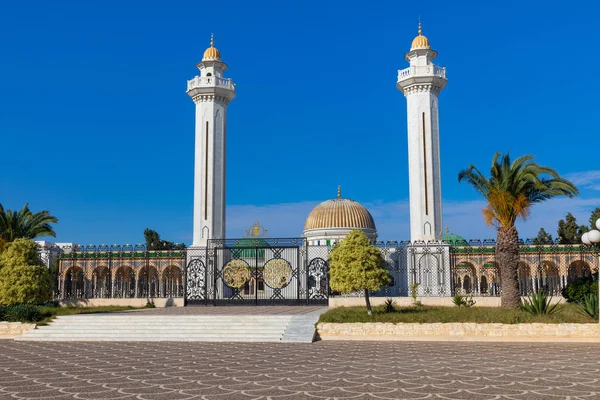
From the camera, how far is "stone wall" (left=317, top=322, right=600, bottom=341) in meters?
14.5

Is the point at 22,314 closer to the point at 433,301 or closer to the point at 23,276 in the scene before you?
the point at 23,276

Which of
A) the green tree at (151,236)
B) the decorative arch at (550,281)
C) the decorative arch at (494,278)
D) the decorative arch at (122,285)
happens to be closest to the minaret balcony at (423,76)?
the decorative arch at (494,278)

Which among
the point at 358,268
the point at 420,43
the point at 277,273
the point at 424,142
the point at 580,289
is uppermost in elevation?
the point at 420,43

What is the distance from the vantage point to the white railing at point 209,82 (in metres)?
34.0

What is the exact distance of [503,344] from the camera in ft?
44.6

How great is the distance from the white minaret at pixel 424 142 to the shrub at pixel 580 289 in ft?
30.9

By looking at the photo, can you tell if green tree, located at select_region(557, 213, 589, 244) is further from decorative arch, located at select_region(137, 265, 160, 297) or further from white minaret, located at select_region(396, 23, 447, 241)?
decorative arch, located at select_region(137, 265, 160, 297)

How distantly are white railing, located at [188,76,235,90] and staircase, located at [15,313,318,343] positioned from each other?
19.5 m

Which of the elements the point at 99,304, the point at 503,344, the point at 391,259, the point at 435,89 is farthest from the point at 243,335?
the point at 435,89

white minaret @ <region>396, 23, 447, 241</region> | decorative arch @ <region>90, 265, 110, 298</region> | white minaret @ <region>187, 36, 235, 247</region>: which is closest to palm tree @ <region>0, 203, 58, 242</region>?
decorative arch @ <region>90, 265, 110, 298</region>

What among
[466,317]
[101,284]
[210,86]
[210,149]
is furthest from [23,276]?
[210,86]

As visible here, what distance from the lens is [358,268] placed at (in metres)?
16.4

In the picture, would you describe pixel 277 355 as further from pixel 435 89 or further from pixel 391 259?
pixel 435 89

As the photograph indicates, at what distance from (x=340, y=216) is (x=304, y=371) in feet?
101
